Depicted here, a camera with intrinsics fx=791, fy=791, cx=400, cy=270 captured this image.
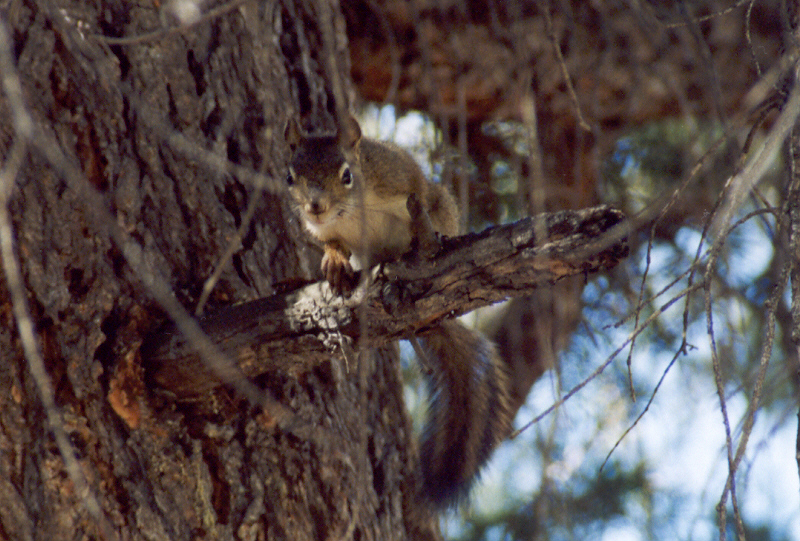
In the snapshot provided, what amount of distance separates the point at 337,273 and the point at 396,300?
0.63 feet

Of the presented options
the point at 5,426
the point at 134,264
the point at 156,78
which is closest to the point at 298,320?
the point at 134,264

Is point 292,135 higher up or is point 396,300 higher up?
point 292,135

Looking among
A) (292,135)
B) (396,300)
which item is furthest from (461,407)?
(292,135)

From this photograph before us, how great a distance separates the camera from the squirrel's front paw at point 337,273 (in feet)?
3.59

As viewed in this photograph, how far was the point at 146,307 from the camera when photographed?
1.19 metres

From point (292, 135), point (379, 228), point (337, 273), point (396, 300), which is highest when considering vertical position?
point (292, 135)

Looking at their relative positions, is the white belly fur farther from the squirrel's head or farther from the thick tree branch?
the thick tree branch

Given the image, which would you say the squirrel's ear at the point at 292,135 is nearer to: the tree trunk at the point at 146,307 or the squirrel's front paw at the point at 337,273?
the tree trunk at the point at 146,307

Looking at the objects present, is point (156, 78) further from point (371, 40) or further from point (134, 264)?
point (371, 40)

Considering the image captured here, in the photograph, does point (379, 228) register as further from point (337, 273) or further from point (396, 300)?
point (396, 300)

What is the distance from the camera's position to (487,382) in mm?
1480

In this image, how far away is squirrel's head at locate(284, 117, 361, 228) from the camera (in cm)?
148

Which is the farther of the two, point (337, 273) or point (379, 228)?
point (379, 228)

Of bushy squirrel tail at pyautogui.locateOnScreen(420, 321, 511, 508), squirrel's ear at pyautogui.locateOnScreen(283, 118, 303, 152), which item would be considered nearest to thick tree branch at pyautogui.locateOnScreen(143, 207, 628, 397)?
bushy squirrel tail at pyautogui.locateOnScreen(420, 321, 511, 508)
